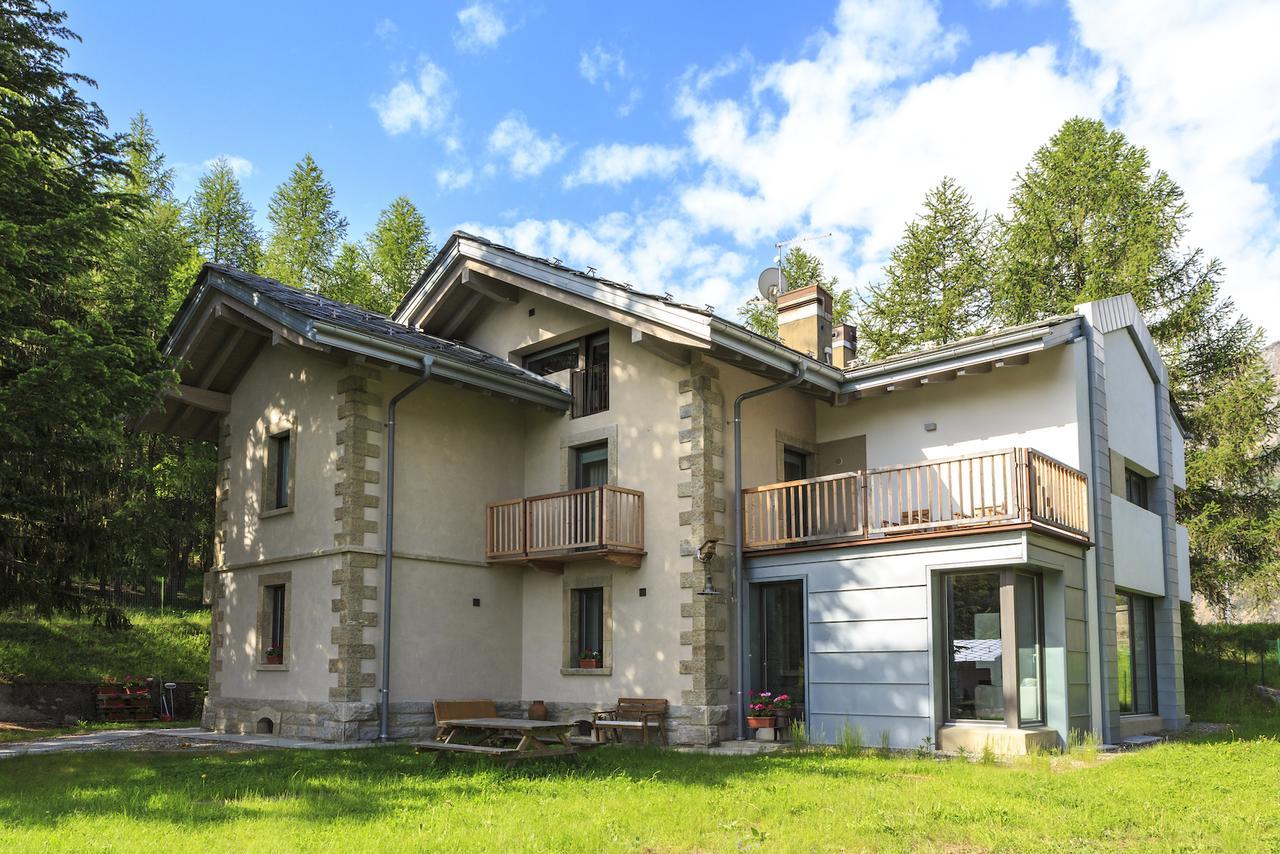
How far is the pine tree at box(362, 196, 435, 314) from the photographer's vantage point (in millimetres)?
31094

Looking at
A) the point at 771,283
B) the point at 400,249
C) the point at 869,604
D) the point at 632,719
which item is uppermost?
the point at 400,249

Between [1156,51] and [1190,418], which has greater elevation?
[1156,51]

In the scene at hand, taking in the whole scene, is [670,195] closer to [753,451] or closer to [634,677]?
[753,451]

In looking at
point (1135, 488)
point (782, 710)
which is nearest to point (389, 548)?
point (782, 710)

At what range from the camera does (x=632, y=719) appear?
47.0ft

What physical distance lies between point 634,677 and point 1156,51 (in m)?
10.7

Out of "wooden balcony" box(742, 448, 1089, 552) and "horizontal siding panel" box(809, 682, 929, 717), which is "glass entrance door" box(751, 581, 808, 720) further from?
"wooden balcony" box(742, 448, 1089, 552)

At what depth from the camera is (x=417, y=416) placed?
50.6 ft

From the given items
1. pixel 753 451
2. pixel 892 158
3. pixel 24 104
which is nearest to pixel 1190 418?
pixel 892 158

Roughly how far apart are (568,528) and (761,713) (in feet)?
12.1

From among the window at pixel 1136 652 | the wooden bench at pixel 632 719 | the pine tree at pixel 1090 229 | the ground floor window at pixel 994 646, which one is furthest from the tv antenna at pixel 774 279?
the pine tree at pixel 1090 229

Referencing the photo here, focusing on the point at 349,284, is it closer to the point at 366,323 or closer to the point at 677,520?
the point at 366,323

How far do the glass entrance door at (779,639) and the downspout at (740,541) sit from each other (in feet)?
0.84

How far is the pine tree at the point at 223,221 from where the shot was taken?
30.6m
